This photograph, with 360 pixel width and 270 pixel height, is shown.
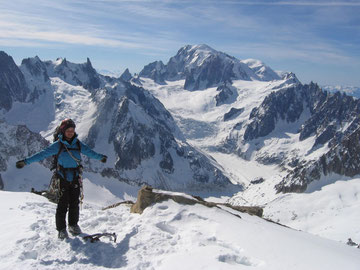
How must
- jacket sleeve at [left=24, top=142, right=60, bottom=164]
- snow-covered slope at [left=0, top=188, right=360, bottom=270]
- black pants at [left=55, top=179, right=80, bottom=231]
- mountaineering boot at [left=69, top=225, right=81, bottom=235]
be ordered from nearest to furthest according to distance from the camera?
1. snow-covered slope at [left=0, top=188, right=360, bottom=270]
2. jacket sleeve at [left=24, top=142, right=60, bottom=164]
3. mountaineering boot at [left=69, top=225, right=81, bottom=235]
4. black pants at [left=55, top=179, right=80, bottom=231]

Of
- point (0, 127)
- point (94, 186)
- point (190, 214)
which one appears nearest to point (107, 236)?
point (190, 214)

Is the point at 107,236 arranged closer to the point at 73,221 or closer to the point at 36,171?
the point at 73,221

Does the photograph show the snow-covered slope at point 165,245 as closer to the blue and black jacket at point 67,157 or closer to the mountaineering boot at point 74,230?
the mountaineering boot at point 74,230

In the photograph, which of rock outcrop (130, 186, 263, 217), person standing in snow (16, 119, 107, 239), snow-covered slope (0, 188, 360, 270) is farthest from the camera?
rock outcrop (130, 186, 263, 217)

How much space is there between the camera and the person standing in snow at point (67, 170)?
1373cm

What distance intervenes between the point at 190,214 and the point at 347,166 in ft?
536

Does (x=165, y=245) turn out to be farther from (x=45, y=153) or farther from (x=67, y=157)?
(x=45, y=153)

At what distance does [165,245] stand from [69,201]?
4712 mm

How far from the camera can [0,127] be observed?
579 feet

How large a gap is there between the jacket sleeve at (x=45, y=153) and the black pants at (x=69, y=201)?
1.32m

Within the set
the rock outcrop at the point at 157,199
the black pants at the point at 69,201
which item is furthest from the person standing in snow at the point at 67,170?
the rock outcrop at the point at 157,199

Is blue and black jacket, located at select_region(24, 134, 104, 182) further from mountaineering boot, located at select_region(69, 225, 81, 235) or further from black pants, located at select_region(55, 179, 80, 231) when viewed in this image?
mountaineering boot, located at select_region(69, 225, 81, 235)

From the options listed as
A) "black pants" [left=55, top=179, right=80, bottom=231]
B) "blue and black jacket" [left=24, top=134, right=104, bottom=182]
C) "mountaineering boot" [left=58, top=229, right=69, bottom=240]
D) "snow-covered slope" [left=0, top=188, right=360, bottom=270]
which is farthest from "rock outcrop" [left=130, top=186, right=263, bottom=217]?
"mountaineering boot" [left=58, top=229, right=69, bottom=240]

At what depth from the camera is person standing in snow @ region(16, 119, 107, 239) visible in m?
13.7
